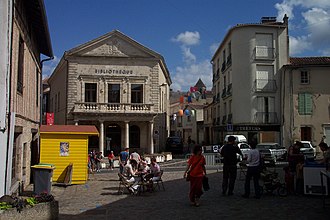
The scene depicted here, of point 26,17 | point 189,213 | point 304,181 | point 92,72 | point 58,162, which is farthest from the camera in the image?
point 92,72

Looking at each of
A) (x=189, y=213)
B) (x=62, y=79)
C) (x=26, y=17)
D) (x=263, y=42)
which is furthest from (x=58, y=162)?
(x=263, y=42)

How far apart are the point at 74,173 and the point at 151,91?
58.9 ft

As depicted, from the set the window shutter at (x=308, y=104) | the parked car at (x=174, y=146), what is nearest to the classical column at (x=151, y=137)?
the parked car at (x=174, y=146)

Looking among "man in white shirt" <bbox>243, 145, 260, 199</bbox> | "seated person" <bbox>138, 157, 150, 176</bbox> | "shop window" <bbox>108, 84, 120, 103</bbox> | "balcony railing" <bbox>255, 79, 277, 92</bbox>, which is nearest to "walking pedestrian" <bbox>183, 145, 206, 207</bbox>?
"man in white shirt" <bbox>243, 145, 260, 199</bbox>

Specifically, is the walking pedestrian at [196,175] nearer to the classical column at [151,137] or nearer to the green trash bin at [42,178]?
the green trash bin at [42,178]

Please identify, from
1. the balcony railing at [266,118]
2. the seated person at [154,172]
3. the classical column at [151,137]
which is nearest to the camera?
the seated person at [154,172]

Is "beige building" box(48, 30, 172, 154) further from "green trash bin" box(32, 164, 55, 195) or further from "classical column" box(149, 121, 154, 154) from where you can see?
"green trash bin" box(32, 164, 55, 195)

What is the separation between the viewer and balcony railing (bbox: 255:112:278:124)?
32.7 meters

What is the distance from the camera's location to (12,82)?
934 cm

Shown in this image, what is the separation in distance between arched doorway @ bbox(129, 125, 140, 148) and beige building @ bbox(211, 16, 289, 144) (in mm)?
7936

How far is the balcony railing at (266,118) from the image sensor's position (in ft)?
107

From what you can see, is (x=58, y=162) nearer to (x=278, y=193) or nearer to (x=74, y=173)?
(x=74, y=173)

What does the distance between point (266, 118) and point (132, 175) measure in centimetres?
2261

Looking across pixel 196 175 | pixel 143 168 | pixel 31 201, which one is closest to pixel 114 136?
pixel 143 168
